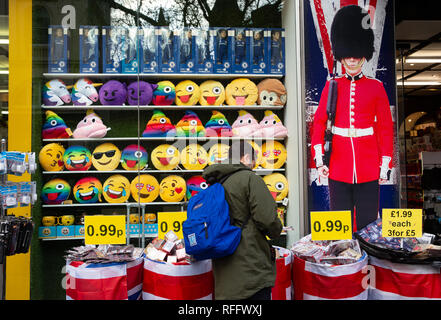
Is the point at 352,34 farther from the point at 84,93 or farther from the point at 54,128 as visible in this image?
the point at 54,128

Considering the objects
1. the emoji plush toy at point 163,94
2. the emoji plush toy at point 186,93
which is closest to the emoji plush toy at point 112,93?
the emoji plush toy at point 163,94

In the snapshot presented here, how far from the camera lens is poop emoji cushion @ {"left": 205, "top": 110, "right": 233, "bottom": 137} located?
462cm

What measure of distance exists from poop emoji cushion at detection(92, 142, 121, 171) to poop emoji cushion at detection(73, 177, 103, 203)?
0.56 ft

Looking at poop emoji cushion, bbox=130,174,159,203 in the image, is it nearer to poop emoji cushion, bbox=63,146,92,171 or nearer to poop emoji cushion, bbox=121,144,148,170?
poop emoji cushion, bbox=121,144,148,170

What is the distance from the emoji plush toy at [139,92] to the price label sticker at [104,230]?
74.0 inches

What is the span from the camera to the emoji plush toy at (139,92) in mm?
4562

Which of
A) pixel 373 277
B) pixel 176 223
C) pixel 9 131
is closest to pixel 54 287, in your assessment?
pixel 9 131

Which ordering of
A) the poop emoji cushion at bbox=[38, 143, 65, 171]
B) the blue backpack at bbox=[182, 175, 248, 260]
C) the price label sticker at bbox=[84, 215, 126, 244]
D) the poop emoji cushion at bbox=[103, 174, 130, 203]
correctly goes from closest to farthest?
1. the blue backpack at bbox=[182, 175, 248, 260]
2. the price label sticker at bbox=[84, 215, 126, 244]
3. the poop emoji cushion at bbox=[38, 143, 65, 171]
4. the poop emoji cushion at bbox=[103, 174, 130, 203]

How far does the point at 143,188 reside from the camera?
4492mm

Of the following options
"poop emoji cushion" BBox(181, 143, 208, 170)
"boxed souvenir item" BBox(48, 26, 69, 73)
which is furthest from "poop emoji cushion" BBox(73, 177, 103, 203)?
"boxed souvenir item" BBox(48, 26, 69, 73)

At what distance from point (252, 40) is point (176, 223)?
2478 millimetres

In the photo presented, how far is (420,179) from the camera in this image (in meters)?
6.64
